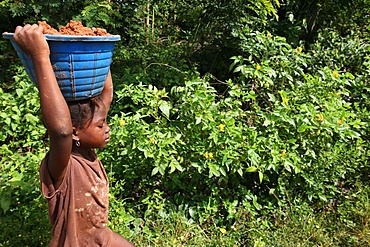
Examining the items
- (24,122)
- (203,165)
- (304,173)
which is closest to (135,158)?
(203,165)

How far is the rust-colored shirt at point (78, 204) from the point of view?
185cm

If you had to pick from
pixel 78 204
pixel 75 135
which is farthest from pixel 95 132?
pixel 78 204

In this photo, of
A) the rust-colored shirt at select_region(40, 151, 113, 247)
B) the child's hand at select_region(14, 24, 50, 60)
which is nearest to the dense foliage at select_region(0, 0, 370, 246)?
the rust-colored shirt at select_region(40, 151, 113, 247)

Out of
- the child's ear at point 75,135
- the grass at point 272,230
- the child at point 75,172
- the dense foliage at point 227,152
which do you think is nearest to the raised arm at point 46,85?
the child at point 75,172

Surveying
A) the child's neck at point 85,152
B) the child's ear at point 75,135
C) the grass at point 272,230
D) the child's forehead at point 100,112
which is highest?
the child's forehead at point 100,112

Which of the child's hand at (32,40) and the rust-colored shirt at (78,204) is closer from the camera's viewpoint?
the child's hand at (32,40)

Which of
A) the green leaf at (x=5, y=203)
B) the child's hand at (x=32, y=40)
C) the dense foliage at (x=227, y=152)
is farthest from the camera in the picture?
the dense foliage at (x=227, y=152)

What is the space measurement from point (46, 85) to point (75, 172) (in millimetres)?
501

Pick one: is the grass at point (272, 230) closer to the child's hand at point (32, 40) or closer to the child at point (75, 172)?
the child at point (75, 172)

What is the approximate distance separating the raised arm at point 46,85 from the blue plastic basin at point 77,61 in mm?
52

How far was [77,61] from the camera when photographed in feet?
Result: 5.46

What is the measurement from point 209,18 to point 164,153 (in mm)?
2016

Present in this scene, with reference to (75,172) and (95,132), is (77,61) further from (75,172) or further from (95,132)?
(75,172)

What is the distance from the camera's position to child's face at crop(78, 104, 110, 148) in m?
1.89
